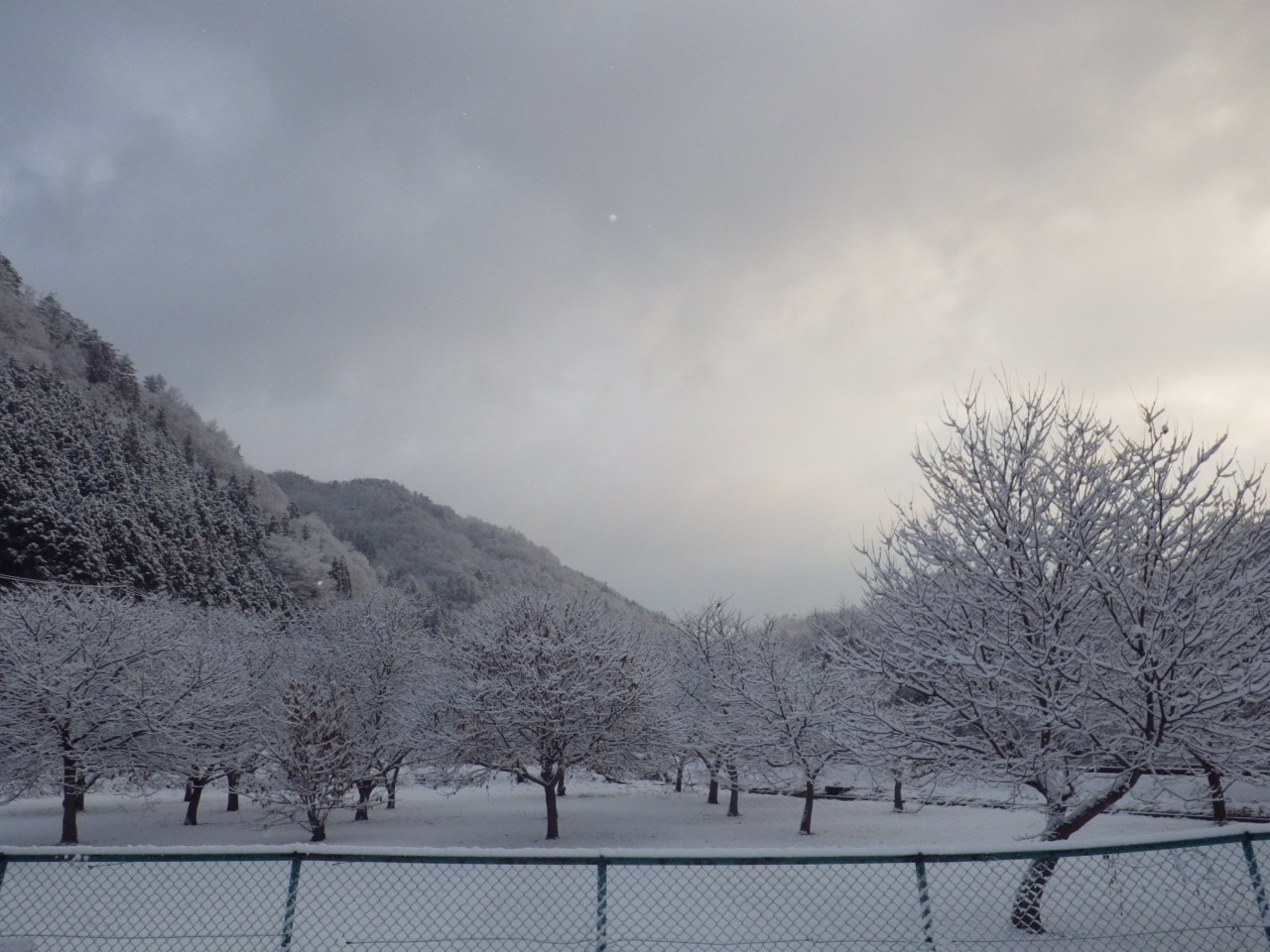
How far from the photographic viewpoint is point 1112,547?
10.1m

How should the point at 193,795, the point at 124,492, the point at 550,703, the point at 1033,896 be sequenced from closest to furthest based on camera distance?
the point at 1033,896 → the point at 550,703 → the point at 193,795 → the point at 124,492

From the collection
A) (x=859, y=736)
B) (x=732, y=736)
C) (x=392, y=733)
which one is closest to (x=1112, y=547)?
(x=859, y=736)

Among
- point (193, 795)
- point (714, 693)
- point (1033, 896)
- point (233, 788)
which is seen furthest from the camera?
point (714, 693)

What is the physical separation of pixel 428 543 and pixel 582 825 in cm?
12398

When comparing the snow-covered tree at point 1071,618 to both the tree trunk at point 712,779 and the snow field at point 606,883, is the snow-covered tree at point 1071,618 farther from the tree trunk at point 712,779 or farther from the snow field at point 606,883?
the tree trunk at point 712,779

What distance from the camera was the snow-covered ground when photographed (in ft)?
74.6

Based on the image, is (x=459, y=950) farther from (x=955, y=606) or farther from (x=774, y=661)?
(x=774, y=661)

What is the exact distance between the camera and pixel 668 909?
39.6 ft

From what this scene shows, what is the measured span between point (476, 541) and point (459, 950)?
515ft

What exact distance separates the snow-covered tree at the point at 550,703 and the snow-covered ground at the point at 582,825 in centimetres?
244

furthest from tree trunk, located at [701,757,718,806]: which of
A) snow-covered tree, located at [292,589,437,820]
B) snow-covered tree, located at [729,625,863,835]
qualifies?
snow-covered tree, located at [292,589,437,820]

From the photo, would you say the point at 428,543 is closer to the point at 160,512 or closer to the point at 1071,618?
the point at 160,512

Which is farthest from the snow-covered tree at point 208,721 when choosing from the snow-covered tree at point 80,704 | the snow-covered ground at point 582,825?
the snow-covered ground at point 582,825

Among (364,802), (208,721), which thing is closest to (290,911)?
(208,721)
